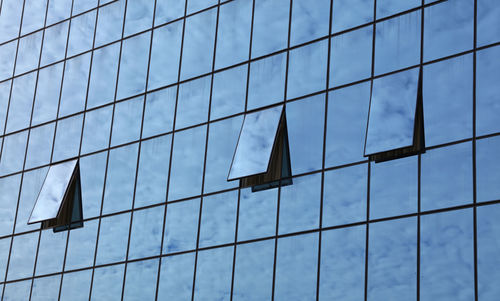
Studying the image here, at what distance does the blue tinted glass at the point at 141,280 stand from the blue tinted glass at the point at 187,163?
248 centimetres

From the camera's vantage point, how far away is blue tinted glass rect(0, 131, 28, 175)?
130 feet

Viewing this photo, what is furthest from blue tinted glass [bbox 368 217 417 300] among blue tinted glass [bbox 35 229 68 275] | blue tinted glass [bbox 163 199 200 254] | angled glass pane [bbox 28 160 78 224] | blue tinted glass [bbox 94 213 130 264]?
angled glass pane [bbox 28 160 78 224]

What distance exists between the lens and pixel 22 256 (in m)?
37.3

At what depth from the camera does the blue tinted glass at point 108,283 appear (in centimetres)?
3328

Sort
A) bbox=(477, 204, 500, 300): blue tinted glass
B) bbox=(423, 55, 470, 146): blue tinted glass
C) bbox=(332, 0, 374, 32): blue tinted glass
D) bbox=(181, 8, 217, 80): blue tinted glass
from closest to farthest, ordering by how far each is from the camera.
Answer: bbox=(477, 204, 500, 300): blue tinted glass, bbox=(423, 55, 470, 146): blue tinted glass, bbox=(332, 0, 374, 32): blue tinted glass, bbox=(181, 8, 217, 80): blue tinted glass

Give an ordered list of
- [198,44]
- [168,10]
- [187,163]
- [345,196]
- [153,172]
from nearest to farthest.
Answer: [345,196] < [187,163] < [153,172] < [198,44] < [168,10]

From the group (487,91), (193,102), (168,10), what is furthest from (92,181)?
(487,91)

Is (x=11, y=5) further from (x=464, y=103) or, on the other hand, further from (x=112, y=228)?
(x=464, y=103)

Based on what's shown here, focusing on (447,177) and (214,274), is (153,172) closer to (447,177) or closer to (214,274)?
(214,274)

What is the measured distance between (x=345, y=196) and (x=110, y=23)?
15.0 meters

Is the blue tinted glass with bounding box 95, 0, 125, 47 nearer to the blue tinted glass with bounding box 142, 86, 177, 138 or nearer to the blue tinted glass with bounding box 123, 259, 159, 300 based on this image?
the blue tinted glass with bounding box 142, 86, 177, 138

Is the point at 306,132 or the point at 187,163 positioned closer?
the point at 306,132

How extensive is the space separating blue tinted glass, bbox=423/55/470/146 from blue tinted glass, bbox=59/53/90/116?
1592 centimetres

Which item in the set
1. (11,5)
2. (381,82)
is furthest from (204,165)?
(11,5)
